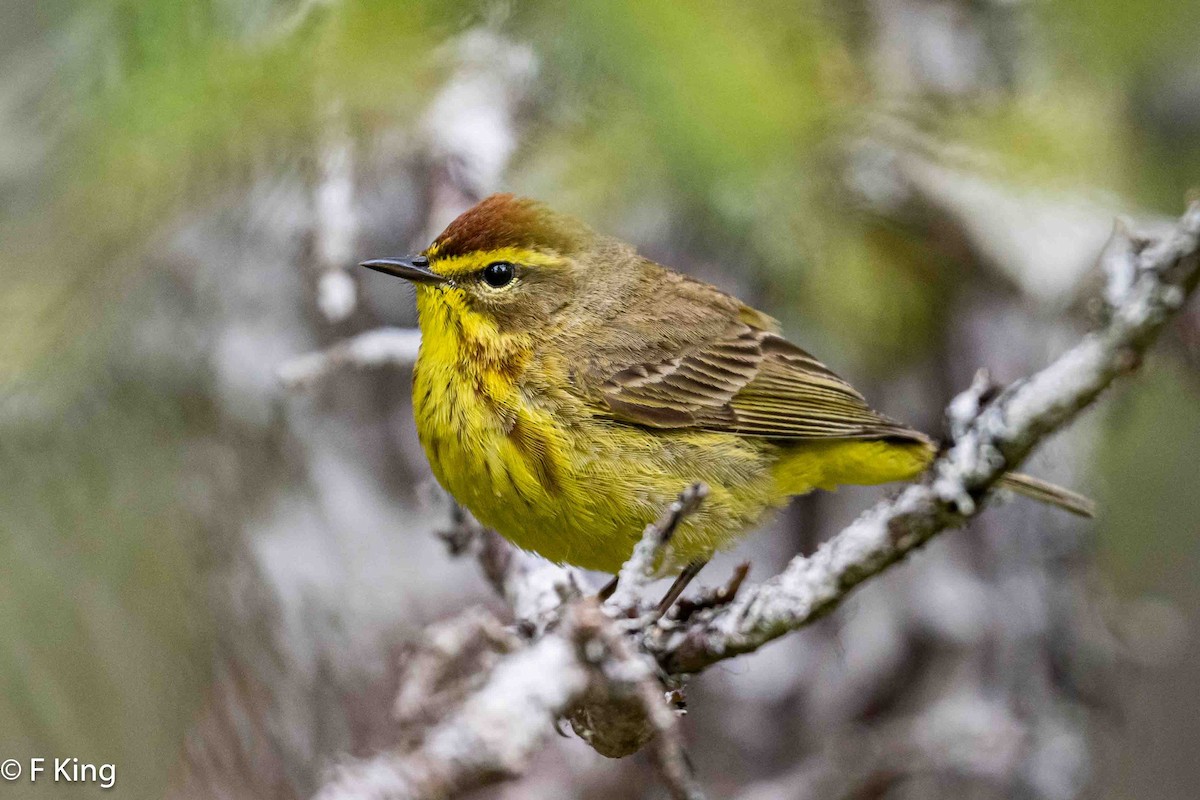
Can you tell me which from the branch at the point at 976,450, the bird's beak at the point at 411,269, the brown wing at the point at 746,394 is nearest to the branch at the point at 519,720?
the branch at the point at 976,450

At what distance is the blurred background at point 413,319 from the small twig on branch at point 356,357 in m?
0.04

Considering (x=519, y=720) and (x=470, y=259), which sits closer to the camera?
(x=519, y=720)

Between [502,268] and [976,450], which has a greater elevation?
[502,268]

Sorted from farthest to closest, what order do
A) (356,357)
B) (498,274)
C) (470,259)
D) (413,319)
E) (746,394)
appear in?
1. (413,319)
2. (746,394)
3. (498,274)
4. (470,259)
5. (356,357)

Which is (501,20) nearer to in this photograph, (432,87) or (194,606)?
(432,87)

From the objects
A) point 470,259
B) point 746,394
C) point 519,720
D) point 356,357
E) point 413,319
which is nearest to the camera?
point 519,720

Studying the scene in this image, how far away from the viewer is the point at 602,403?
10.5ft

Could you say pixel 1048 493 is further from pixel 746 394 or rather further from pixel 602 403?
pixel 602 403

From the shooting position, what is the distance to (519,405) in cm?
312

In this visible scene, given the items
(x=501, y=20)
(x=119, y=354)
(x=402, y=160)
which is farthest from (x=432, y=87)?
(x=119, y=354)

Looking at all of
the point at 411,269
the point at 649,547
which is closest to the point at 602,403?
the point at 411,269

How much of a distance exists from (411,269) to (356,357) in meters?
0.30

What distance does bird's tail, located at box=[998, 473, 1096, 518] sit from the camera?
3.24 m

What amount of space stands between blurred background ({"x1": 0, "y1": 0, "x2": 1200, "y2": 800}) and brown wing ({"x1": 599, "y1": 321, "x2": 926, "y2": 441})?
208mm
